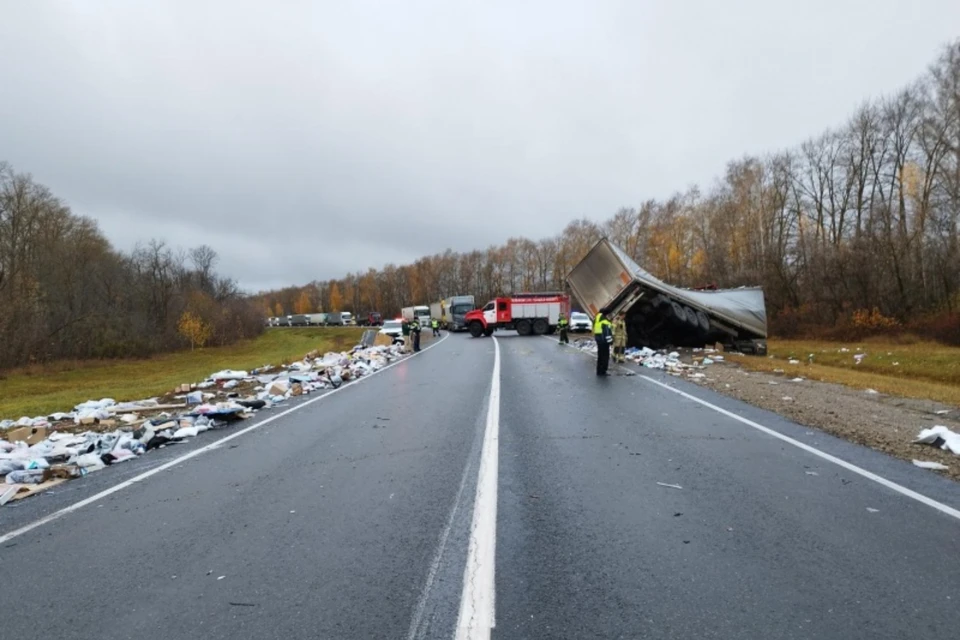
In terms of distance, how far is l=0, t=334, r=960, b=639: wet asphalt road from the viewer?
2766 mm

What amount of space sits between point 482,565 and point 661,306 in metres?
17.5

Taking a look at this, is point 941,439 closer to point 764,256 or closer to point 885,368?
point 885,368

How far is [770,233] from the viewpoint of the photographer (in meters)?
45.9

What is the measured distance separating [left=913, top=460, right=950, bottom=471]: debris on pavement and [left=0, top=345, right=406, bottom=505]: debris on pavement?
9.09 meters

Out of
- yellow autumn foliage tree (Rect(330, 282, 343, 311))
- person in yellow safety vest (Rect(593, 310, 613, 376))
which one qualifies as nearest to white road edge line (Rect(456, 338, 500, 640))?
person in yellow safety vest (Rect(593, 310, 613, 376))

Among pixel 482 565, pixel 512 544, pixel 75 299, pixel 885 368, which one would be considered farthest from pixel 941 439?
pixel 75 299

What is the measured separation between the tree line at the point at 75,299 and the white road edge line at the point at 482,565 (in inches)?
1552

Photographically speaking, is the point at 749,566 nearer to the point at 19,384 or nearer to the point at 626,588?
the point at 626,588

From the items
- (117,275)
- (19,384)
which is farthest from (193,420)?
(117,275)

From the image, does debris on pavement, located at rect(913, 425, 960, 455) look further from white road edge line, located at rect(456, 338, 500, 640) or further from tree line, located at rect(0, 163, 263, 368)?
tree line, located at rect(0, 163, 263, 368)

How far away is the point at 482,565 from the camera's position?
10.9 feet

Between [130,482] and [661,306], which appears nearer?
[130,482]

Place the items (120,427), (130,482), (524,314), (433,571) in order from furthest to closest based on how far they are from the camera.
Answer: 1. (524,314)
2. (120,427)
3. (130,482)
4. (433,571)

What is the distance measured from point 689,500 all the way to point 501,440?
2700 mm
